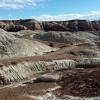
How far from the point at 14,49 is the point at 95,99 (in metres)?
33.4

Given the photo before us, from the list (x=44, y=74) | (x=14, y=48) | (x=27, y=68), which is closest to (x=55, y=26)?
(x=14, y=48)

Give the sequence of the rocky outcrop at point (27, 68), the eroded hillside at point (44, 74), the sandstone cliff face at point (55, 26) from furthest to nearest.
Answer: the sandstone cliff face at point (55, 26) → the rocky outcrop at point (27, 68) → the eroded hillside at point (44, 74)

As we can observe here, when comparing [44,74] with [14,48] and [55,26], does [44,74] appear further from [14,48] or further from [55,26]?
[55,26]

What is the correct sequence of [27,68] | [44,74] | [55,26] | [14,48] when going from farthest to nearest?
[55,26], [14,48], [27,68], [44,74]

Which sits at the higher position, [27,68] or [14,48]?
[14,48]

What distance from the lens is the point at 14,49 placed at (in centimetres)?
6344

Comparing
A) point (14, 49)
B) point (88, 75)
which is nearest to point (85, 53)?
point (14, 49)

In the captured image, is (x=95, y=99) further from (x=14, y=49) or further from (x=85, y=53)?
(x=85, y=53)

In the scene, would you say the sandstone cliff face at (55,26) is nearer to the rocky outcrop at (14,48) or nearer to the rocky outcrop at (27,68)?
the rocky outcrop at (14,48)

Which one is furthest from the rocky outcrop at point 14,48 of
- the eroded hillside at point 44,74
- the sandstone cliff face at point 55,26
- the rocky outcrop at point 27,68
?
the sandstone cliff face at point 55,26

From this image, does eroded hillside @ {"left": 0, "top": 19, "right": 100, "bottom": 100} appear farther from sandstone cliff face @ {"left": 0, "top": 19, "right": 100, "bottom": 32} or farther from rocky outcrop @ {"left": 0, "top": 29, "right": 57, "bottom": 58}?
sandstone cliff face @ {"left": 0, "top": 19, "right": 100, "bottom": 32}

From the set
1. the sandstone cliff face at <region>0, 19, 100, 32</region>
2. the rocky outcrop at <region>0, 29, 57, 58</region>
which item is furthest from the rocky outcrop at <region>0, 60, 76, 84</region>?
the sandstone cliff face at <region>0, 19, 100, 32</region>

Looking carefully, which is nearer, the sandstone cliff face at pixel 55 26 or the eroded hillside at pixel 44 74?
the eroded hillside at pixel 44 74

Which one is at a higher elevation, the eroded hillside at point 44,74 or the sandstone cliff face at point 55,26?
the sandstone cliff face at point 55,26
